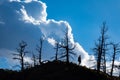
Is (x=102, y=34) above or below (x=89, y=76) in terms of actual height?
above

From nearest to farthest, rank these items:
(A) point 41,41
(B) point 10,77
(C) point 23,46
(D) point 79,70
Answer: (D) point 79,70, (B) point 10,77, (C) point 23,46, (A) point 41,41

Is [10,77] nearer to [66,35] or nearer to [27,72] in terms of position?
[27,72]

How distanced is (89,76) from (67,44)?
9734 millimetres

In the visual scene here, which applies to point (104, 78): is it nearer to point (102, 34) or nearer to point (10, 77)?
point (102, 34)

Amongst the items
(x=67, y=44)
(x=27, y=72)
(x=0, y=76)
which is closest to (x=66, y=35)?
(x=67, y=44)

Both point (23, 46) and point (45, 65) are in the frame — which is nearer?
point (45, 65)

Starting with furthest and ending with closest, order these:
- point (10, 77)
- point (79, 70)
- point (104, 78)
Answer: point (10, 77), point (79, 70), point (104, 78)

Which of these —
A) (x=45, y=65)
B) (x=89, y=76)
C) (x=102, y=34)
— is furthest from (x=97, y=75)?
(x=45, y=65)

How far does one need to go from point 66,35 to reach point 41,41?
14900 millimetres

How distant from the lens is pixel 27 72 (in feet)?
199

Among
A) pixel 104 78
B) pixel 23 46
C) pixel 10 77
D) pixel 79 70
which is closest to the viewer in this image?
pixel 104 78

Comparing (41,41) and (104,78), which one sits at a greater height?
(41,41)

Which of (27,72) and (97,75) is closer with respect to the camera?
(97,75)

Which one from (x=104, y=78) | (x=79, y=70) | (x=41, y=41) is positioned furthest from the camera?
(x=41, y=41)
